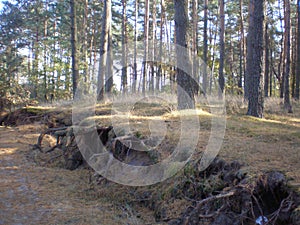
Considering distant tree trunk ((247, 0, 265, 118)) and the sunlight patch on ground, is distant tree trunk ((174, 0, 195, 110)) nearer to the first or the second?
distant tree trunk ((247, 0, 265, 118))

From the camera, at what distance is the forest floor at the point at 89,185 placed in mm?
4082

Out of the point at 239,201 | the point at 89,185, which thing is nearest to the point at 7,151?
the point at 89,185

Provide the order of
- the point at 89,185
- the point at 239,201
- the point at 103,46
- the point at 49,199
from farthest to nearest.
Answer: the point at 103,46, the point at 89,185, the point at 49,199, the point at 239,201

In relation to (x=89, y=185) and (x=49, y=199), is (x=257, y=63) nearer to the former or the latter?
(x=89, y=185)

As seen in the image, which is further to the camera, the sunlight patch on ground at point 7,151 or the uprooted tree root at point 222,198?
the sunlight patch on ground at point 7,151

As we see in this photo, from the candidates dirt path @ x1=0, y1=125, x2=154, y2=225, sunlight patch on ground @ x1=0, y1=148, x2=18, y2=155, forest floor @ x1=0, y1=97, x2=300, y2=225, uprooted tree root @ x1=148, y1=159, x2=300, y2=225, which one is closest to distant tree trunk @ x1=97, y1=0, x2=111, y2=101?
Result: sunlight patch on ground @ x1=0, y1=148, x2=18, y2=155

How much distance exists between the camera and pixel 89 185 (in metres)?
5.59

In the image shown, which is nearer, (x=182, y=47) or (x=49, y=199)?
(x=49, y=199)

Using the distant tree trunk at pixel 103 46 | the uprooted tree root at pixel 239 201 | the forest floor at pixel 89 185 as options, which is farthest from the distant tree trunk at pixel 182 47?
the uprooted tree root at pixel 239 201

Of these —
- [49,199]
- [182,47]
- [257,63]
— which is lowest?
[49,199]

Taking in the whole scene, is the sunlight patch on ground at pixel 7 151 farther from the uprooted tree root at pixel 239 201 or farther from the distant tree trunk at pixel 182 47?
the uprooted tree root at pixel 239 201

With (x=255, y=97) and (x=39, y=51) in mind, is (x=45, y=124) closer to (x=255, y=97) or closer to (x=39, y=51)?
(x=255, y=97)

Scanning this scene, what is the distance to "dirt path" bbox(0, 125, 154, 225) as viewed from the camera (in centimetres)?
415

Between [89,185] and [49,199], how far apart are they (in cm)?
83
